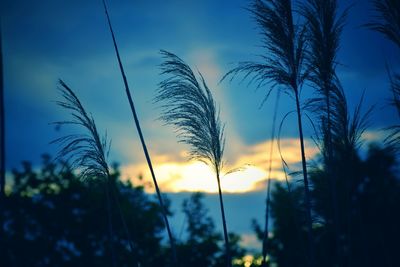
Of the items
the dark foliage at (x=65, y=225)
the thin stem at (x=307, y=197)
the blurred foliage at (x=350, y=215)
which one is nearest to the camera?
the thin stem at (x=307, y=197)

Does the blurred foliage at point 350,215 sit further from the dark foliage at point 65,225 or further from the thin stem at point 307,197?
the dark foliage at point 65,225

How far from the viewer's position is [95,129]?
155 inches

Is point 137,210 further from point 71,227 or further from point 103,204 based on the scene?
point 71,227

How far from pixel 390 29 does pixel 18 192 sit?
1756 cm

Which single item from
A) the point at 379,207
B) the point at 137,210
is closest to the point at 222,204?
the point at 379,207

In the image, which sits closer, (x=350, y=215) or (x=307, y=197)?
(x=307, y=197)

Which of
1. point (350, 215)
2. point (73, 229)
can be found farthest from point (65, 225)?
point (350, 215)

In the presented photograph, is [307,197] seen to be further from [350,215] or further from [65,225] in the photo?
[65,225]

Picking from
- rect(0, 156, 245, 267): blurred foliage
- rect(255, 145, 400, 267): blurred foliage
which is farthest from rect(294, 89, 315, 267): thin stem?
rect(0, 156, 245, 267): blurred foliage

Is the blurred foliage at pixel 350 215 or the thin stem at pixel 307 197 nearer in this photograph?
the thin stem at pixel 307 197

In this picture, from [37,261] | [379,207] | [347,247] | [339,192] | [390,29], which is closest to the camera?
[390,29]

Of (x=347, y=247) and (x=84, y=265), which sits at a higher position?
(x=347, y=247)

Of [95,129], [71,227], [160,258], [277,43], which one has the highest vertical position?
[277,43]

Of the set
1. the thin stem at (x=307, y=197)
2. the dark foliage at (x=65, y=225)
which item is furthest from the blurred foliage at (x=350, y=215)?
the dark foliage at (x=65, y=225)
